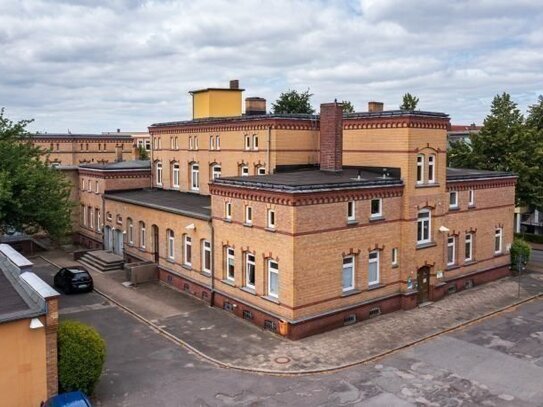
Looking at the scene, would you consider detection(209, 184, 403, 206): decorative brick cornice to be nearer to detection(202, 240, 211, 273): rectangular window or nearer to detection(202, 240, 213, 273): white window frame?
detection(202, 240, 213, 273): white window frame

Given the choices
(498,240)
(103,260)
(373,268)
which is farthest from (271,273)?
(498,240)

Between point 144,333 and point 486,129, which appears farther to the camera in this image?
point 486,129

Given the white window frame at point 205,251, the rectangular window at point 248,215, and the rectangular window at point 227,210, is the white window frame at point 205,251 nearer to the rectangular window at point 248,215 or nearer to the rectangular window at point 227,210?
the rectangular window at point 227,210

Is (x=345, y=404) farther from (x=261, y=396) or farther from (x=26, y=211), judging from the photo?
(x=26, y=211)

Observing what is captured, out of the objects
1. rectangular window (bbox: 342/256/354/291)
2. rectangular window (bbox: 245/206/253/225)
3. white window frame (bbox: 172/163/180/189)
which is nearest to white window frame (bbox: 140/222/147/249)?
white window frame (bbox: 172/163/180/189)

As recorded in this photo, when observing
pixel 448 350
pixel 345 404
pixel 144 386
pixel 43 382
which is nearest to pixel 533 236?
pixel 448 350
